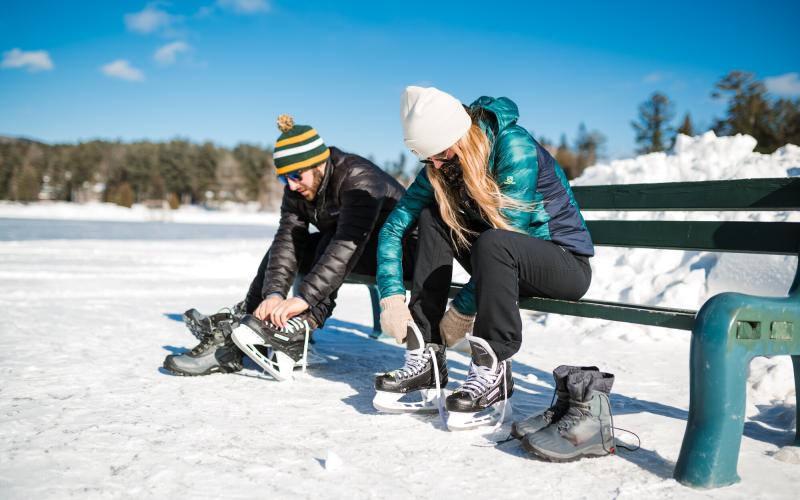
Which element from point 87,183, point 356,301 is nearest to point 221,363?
point 356,301

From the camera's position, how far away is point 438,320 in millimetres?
2398

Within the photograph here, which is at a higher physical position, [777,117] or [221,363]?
[777,117]

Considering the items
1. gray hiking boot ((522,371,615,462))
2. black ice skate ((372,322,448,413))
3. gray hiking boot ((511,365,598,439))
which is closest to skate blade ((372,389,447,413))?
black ice skate ((372,322,448,413))

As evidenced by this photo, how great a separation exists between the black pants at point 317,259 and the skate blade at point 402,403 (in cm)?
69

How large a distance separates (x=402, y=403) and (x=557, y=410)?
24.6 inches

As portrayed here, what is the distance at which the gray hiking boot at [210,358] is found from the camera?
2.86 meters

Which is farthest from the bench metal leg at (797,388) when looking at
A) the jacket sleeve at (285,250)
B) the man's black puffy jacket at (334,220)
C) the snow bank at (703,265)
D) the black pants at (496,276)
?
the jacket sleeve at (285,250)

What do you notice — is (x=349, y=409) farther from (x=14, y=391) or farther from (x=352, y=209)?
(x=14, y=391)

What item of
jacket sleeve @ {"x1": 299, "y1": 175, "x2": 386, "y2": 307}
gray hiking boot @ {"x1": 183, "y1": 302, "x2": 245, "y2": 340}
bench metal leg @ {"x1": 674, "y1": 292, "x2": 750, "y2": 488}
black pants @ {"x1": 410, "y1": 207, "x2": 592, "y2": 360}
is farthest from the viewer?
gray hiking boot @ {"x1": 183, "y1": 302, "x2": 245, "y2": 340}

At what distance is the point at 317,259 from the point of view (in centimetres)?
312

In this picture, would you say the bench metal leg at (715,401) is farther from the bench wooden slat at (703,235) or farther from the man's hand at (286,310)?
the man's hand at (286,310)

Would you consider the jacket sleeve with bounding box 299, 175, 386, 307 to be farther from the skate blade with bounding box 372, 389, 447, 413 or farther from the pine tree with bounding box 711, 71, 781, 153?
the pine tree with bounding box 711, 71, 781, 153

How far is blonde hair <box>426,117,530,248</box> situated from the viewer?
2.22 m

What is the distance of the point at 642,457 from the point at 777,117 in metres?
26.3
